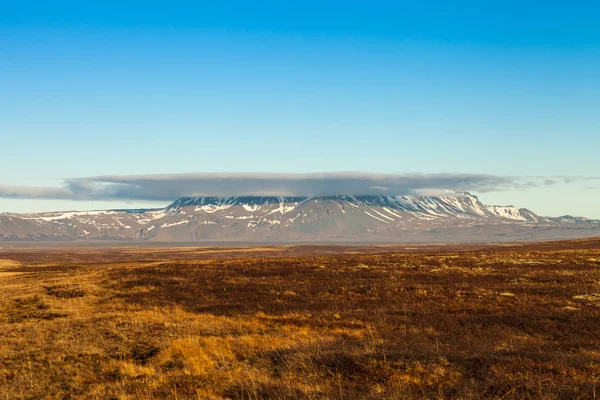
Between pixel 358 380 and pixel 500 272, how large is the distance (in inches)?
1300

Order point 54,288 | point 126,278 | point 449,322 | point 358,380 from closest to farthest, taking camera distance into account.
Result: point 358,380, point 449,322, point 54,288, point 126,278

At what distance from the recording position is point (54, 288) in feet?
117

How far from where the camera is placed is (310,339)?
1719 cm

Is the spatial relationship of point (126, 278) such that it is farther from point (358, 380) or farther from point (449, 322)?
point (358, 380)

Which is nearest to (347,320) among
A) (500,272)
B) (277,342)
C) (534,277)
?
(277,342)

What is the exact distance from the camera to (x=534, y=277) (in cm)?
3616

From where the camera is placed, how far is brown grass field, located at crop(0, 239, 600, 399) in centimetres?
1139

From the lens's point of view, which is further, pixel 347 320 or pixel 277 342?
pixel 347 320

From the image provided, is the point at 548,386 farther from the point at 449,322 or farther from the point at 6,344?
the point at 6,344

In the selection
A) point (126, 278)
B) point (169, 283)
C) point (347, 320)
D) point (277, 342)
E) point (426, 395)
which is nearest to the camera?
point (426, 395)

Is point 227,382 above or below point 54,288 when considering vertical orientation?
above

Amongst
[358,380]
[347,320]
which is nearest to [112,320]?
[347,320]

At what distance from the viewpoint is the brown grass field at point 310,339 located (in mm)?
11391

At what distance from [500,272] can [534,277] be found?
4419 mm
